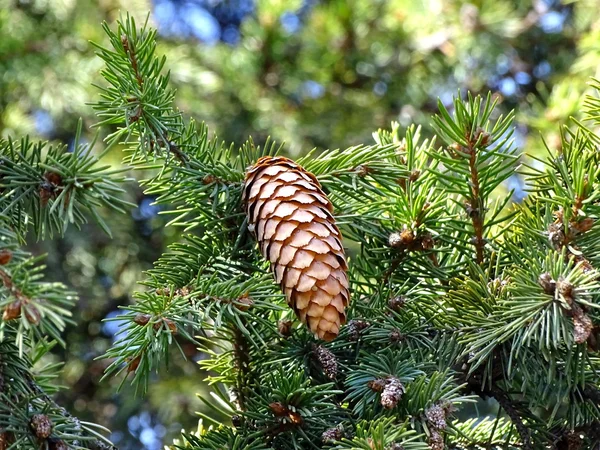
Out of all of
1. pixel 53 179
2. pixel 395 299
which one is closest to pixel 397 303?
pixel 395 299

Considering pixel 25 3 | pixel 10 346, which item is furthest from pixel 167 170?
pixel 25 3

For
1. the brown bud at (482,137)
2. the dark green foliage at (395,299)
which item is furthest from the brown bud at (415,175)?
the brown bud at (482,137)

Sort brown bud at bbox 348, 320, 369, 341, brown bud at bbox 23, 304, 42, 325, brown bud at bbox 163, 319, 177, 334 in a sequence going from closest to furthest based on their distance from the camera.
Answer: brown bud at bbox 23, 304, 42, 325 < brown bud at bbox 163, 319, 177, 334 < brown bud at bbox 348, 320, 369, 341

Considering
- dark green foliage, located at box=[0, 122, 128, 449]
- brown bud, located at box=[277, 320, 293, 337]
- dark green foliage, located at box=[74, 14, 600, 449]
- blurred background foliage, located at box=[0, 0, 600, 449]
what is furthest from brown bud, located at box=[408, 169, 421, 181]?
blurred background foliage, located at box=[0, 0, 600, 449]

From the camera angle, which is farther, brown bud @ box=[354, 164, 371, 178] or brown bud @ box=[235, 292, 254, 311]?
brown bud @ box=[354, 164, 371, 178]

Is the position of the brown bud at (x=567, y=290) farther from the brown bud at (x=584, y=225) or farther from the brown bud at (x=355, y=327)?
the brown bud at (x=355, y=327)

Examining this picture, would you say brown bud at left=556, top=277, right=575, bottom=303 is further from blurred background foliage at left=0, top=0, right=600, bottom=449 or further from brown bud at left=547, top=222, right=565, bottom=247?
blurred background foliage at left=0, top=0, right=600, bottom=449
